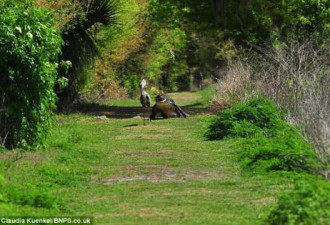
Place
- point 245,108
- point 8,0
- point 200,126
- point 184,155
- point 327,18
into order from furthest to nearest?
1. point 327,18
2. point 200,126
3. point 245,108
4. point 8,0
5. point 184,155

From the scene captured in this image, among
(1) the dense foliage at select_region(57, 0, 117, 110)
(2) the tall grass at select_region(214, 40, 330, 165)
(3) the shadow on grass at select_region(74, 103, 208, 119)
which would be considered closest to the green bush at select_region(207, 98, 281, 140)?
(2) the tall grass at select_region(214, 40, 330, 165)

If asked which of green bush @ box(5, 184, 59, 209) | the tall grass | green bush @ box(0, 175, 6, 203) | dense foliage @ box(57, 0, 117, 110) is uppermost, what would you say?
dense foliage @ box(57, 0, 117, 110)

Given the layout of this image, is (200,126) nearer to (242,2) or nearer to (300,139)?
(300,139)

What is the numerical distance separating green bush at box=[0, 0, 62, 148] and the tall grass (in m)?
5.10

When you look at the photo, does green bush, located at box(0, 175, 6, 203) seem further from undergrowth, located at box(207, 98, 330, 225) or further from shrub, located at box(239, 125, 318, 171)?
shrub, located at box(239, 125, 318, 171)

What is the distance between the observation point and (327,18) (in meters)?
32.0

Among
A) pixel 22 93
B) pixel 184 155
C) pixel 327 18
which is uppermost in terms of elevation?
pixel 327 18

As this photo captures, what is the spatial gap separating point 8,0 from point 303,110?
725 cm

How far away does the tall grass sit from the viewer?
1251cm

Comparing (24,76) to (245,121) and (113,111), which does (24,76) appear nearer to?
(245,121)

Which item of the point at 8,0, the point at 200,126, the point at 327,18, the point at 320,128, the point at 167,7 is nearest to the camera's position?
the point at 320,128

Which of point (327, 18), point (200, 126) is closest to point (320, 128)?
point (200, 126)

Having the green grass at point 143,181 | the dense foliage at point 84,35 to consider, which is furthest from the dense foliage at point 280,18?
the green grass at point 143,181

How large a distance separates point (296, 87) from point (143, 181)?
24.6 ft
